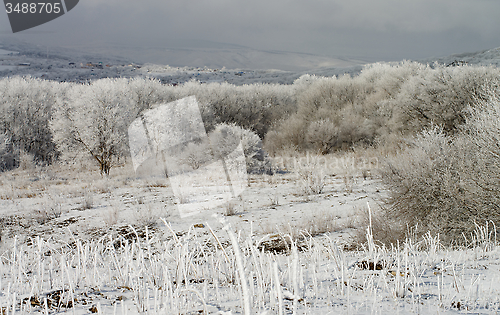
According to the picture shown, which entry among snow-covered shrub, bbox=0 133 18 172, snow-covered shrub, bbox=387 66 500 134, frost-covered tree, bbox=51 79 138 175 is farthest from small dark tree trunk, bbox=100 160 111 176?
snow-covered shrub, bbox=387 66 500 134

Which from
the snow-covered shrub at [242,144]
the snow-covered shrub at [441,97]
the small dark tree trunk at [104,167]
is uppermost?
the snow-covered shrub at [441,97]

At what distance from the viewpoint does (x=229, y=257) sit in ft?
10.0

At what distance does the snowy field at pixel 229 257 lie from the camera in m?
1.90

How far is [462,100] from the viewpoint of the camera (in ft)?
61.4

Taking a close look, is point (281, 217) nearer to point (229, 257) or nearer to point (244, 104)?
point (229, 257)

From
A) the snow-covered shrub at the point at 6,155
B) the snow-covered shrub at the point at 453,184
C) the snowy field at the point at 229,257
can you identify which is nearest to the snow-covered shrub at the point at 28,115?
the snow-covered shrub at the point at 6,155

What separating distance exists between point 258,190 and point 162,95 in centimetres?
2534

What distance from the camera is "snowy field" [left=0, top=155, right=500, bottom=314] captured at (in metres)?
1.90

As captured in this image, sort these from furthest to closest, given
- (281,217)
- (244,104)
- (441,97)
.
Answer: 1. (244,104)
2. (441,97)
3. (281,217)

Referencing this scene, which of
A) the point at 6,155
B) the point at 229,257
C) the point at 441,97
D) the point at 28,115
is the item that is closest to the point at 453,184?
the point at 229,257

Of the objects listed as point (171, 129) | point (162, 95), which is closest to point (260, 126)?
point (162, 95)

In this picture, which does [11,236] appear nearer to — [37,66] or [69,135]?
[69,135]

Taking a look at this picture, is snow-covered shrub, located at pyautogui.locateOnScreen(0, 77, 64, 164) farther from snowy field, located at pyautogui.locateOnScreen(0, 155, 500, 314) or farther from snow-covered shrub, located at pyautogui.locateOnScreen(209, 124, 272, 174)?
snow-covered shrub, located at pyautogui.locateOnScreen(209, 124, 272, 174)

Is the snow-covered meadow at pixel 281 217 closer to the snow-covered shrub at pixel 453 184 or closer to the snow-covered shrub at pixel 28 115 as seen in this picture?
the snow-covered shrub at pixel 453 184
